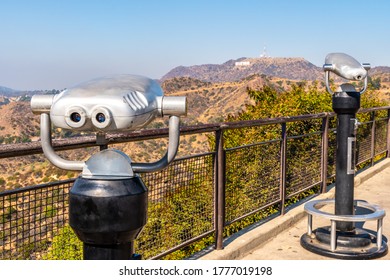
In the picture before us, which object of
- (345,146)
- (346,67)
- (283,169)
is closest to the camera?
(346,67)

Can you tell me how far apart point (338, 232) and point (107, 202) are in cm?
343

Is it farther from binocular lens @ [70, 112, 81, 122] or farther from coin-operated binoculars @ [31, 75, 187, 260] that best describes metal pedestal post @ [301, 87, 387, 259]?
binocular lens @ [70, 112, 81, 122]

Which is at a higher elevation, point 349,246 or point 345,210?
point 345,210

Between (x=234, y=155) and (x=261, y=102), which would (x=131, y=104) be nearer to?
(x=234, y=155)

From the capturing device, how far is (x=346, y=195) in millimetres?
4500

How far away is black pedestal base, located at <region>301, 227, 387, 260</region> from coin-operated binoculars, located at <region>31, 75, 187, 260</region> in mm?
3120

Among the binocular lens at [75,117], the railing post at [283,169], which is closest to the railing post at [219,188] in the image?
the railing post at [283,169]

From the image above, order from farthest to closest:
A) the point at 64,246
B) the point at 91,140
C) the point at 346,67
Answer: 1. the point at 346,67
2. the point at 64,246
3. the point at 91,140

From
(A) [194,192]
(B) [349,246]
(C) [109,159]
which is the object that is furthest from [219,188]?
(C) [109,159]

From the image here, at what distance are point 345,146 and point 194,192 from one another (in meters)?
1.33

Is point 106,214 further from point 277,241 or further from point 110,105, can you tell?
point 277,241

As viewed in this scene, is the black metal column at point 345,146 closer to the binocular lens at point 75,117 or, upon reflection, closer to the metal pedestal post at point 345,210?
the metal pedestal post at point 345,210

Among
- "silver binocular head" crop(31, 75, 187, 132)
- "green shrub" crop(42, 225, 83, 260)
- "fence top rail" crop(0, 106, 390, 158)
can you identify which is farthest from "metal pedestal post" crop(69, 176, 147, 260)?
"green shrub" crop(42, 225, 83, 260)
